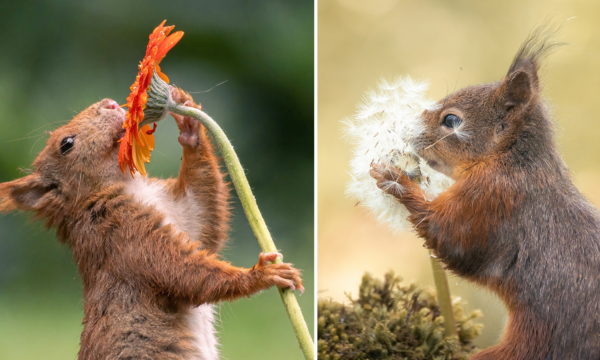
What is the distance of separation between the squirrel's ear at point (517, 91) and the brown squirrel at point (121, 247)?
0.66m

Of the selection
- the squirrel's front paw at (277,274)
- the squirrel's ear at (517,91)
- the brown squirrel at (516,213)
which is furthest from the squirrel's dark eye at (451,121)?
the squirrel's front paw at (277,274)

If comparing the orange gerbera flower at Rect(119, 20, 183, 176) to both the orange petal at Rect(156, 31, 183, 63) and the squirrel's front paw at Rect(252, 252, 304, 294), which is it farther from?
the squirrel's front paw at Rect(252, 252, 304, 294)

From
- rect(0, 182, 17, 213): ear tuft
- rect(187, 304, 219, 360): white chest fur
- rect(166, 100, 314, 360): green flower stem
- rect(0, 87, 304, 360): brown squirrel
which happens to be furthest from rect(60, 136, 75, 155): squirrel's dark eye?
rect(187, 304, 219, 360): white chest fur

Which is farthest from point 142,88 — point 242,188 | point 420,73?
point 420,73

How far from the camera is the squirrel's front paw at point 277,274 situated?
40.0 inches

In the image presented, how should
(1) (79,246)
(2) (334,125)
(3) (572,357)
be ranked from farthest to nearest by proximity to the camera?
(2) (334,125) → (1) (79,246) → (3) (572,357)

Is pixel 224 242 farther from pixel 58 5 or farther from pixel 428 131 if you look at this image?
pixel 58 5

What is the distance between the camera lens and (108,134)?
1.23 metres

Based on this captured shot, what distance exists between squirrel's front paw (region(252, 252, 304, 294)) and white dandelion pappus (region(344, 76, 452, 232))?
29 centimetres

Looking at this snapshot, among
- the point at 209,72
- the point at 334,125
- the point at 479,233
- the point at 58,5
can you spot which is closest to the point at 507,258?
the point at 479,233

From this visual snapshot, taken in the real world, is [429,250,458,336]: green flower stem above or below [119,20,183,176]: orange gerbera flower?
below

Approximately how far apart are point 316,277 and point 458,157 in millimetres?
532

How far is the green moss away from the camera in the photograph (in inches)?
47.7

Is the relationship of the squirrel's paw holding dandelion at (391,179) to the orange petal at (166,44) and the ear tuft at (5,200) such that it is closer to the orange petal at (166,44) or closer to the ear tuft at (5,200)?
the orange petal at (166,44)
